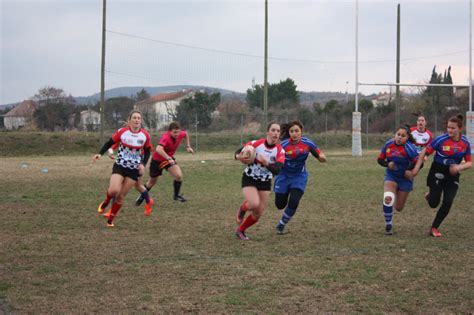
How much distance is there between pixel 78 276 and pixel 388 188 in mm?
5195

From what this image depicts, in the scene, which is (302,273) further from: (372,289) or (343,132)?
(343,132)

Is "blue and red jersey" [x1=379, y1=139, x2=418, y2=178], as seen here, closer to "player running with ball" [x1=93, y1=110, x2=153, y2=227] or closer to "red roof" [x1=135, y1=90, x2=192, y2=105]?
"player running with ball" [x1=93, y1=110, x2=153, y2=227]

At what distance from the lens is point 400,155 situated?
941 cm

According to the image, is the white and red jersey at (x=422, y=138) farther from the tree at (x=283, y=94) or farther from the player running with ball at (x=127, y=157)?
the tree at (x=283, y=94)

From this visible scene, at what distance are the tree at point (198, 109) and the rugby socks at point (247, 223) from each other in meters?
30.5

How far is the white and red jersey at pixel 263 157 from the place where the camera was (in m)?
8.42

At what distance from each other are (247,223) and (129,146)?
2.45m

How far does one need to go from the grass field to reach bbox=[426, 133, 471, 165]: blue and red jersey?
117 cm

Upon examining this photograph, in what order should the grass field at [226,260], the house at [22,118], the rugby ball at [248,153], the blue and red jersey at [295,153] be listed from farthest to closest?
the house at [22,118] → the blue and red jersey at [295,153] → the rugby ball at [248,153] → the grass field at [226,260]

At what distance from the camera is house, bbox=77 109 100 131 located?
40.4 m

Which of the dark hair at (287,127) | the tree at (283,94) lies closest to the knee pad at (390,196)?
the dark hair at (287,127)

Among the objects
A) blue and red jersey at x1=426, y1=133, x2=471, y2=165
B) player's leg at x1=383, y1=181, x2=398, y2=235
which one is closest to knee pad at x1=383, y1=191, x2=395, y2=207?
player's leg at x1=383, y1=181, x2=398, y2=235

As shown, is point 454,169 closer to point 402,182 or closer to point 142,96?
point 402,182

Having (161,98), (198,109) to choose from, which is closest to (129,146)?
(161,98)
